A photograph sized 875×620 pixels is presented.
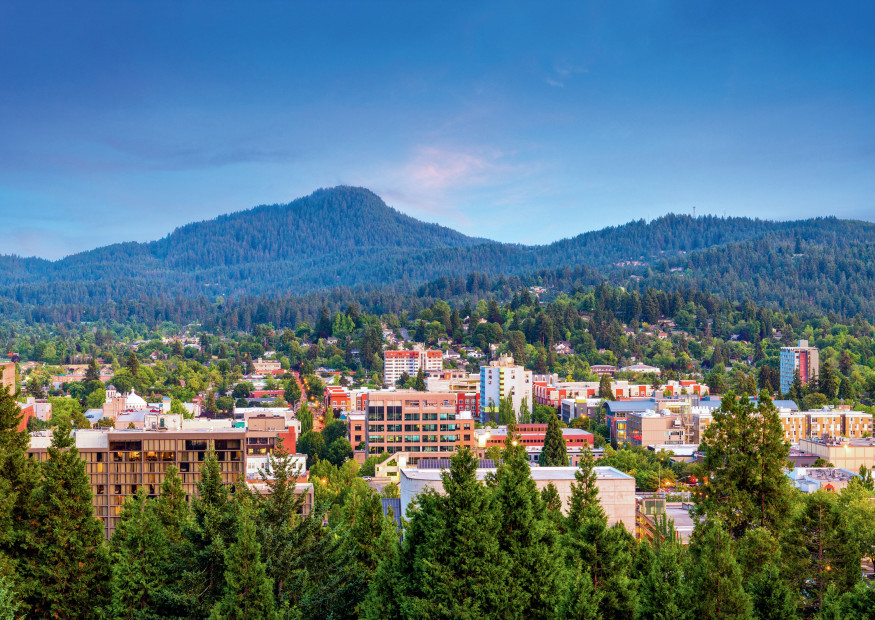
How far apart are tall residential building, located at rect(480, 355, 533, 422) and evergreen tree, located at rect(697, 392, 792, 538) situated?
76.0 m

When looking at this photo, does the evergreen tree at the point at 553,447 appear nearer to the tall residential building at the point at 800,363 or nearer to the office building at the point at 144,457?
the office building at the point at 144,457

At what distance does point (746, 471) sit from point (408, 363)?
107220 millimetres

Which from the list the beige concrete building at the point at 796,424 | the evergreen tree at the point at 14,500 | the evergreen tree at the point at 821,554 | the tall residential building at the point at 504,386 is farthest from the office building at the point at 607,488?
the tall residential building at the point at 504,386

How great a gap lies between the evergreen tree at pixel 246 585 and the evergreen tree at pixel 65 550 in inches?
194

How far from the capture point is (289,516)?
26.8 meters

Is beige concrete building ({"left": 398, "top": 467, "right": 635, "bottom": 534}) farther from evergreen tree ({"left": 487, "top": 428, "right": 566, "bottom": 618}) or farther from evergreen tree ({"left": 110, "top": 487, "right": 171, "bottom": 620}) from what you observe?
evergreen tree ({"left": 487, "top": 428, "right": 566, "bottom": 618})

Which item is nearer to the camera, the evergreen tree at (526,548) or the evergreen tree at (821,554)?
the evergreen tree at (526,548)

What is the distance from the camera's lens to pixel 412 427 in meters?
74.8

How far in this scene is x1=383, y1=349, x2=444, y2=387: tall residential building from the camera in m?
129

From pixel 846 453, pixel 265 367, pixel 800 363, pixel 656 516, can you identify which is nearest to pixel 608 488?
pixel 656 516

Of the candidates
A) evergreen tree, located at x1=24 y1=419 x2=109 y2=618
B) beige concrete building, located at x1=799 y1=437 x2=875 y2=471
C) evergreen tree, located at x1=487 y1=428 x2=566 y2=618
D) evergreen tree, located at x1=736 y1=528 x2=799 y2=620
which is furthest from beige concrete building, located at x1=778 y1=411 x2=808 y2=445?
evergreen tree, located at x1=24 y1=419 x2=109 y2=618

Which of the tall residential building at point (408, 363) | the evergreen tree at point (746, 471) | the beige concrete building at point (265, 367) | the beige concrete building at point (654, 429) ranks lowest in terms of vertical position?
the beige concrete building at point (654, 429)

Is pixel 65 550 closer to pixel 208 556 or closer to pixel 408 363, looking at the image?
pixel 208 556

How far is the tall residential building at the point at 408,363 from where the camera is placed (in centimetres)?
12862
